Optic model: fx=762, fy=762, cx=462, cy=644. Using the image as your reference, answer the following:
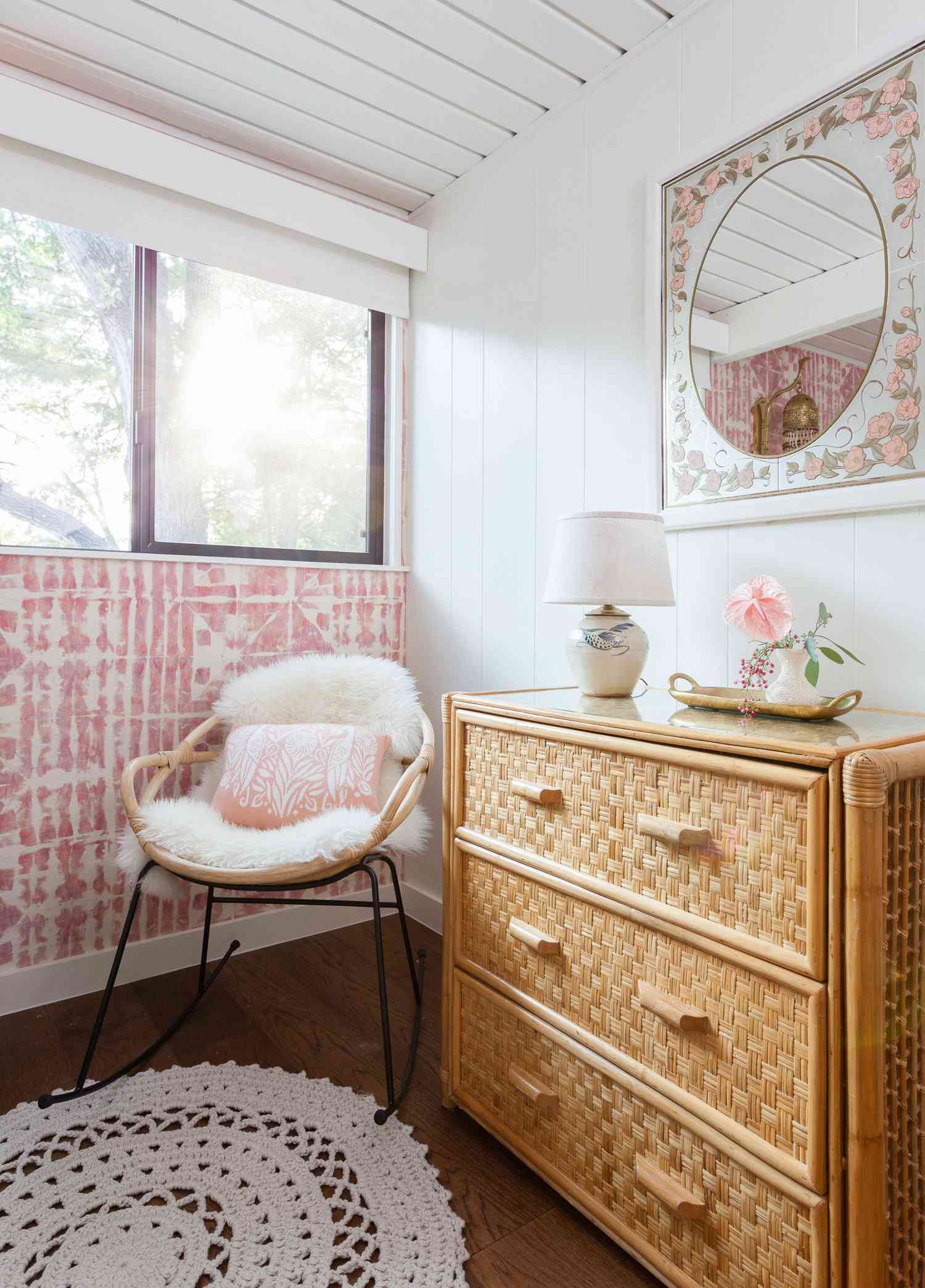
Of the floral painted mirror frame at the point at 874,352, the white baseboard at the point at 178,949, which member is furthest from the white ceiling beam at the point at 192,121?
the white baseboard at the point at 178,949

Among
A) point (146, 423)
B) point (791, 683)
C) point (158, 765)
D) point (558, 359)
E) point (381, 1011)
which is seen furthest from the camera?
point (146, 423)

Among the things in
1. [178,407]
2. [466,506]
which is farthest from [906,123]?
[178,407]

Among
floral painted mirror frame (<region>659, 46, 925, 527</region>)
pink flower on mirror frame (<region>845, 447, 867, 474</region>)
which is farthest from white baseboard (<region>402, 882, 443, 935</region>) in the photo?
pink flower on mirror frame (<region>845, 447, 867, 474</region>)

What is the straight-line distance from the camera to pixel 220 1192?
1368 millimetres

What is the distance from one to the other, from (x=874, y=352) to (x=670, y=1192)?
143 centimetres

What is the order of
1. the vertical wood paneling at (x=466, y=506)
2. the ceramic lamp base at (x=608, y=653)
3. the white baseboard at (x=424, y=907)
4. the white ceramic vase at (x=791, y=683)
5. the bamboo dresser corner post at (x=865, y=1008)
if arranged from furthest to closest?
the white baseboard at (x=424, y=907), the vertical wood paneling at (x=466, y=506), the ceramic lamp base at (x=608, y=653), the white ceramic vase at (x=791, y=683), the bamboo dresser corner post at (x=865, y=1008)

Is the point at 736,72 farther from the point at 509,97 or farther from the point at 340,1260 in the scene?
the point at 340,1260

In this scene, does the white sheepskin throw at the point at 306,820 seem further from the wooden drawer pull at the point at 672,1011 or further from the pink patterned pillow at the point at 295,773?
the wooden drawer pull at the point at 672,1011

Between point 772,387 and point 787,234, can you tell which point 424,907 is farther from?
point 787,234

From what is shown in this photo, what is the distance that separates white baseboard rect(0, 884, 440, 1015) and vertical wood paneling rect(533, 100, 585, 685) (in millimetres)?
1073

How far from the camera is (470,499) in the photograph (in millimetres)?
2418

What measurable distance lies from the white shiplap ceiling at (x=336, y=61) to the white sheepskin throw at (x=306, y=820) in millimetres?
1542

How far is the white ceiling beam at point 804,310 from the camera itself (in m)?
1.38

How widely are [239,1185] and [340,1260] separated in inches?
9.9
